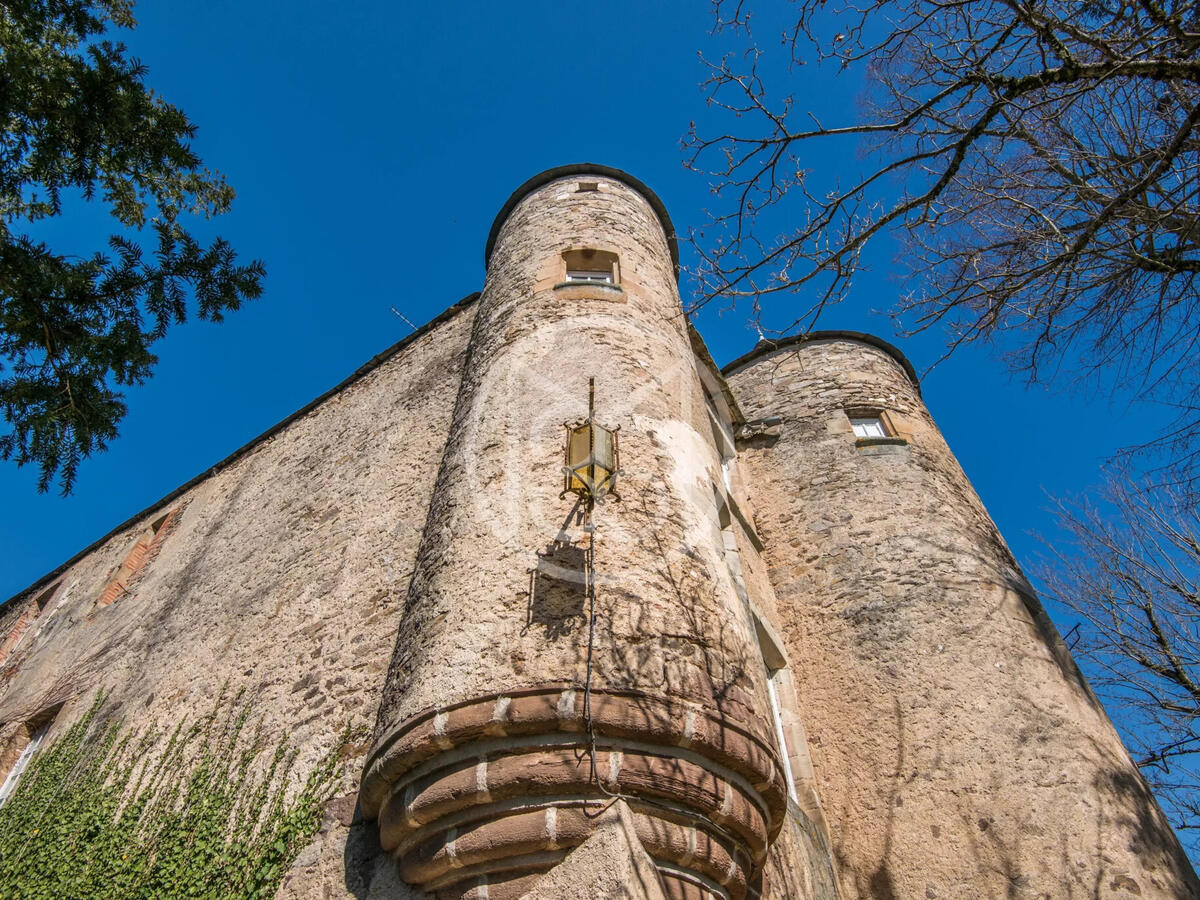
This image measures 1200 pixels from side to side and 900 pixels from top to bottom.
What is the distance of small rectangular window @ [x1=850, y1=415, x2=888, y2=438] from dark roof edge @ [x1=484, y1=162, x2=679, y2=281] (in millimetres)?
2751

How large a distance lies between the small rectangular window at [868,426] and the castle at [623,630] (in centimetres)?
10

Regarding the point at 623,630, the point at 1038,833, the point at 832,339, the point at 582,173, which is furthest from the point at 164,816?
the point at 832,339

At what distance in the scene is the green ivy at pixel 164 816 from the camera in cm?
505

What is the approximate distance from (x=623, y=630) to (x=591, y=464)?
105cm

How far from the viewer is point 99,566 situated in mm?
12859

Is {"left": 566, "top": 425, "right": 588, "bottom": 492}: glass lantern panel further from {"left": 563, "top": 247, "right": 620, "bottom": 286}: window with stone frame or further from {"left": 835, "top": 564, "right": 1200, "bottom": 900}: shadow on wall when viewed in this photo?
{"left": 835, "top": 564, "right": 1200, "bottom": 900}: shadow on wall

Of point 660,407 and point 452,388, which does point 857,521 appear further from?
point 452,388

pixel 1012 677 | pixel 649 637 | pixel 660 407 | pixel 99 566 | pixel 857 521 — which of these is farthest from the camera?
pixel 99 566

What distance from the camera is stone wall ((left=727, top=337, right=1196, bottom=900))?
5441mm

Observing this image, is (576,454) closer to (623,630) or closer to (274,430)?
(623,630)

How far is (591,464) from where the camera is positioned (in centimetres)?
481

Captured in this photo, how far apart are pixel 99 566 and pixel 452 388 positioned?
27.7 feet

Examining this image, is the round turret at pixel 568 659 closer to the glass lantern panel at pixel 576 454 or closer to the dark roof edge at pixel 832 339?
the glass lantern panel at pixel 576 454

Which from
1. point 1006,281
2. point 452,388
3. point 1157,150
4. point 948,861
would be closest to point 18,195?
point 452,388
